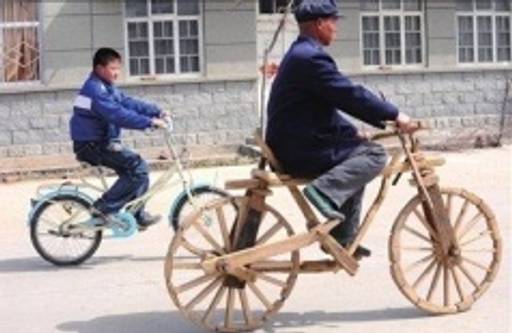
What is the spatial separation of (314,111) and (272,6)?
38.6ft

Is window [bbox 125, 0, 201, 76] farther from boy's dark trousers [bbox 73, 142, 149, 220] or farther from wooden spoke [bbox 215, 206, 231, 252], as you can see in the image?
wooden spoke [bbox 215, 206, 231, 252]

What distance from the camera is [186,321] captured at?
6.11m

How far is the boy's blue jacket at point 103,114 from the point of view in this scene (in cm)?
775

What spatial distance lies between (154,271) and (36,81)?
27.8ft

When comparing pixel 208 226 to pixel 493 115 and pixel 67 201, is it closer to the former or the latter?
pixel 67 201

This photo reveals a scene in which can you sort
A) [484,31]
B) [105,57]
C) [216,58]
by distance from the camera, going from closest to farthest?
[105,57] < [216,58] < [484,31]

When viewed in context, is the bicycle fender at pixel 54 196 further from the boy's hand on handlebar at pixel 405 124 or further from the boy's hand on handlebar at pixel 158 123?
the boy's hand on handlebar at pixel 405 124

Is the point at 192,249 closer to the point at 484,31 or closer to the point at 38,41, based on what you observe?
the point at 38,41

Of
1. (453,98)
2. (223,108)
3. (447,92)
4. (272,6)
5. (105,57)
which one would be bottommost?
(223,108)

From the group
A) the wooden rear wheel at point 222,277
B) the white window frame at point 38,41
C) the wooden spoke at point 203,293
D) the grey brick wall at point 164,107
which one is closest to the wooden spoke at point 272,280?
the wooden rear wheel at point 222,277

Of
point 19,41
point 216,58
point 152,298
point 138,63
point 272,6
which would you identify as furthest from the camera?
point 272,6

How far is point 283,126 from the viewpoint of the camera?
574 cm

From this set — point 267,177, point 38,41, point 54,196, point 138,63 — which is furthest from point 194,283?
point 138,63

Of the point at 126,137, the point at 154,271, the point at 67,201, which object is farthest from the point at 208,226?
the point at 126,137
